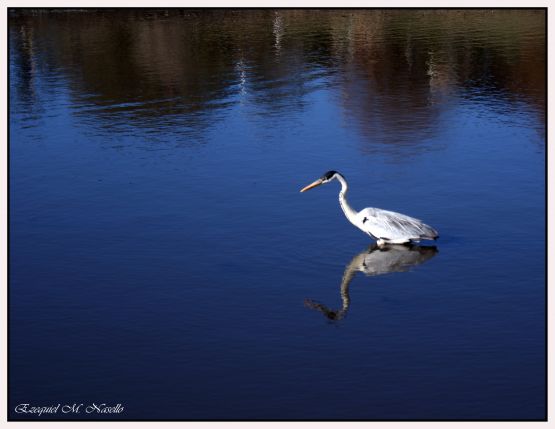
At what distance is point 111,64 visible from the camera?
110ft

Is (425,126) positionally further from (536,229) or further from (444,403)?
(444,403)

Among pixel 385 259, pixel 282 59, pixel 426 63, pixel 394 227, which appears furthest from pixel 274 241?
pixel 282 59

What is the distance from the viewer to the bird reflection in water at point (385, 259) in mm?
14812

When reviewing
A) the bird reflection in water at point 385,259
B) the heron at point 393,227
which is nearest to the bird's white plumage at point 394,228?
the heron at point 393,227

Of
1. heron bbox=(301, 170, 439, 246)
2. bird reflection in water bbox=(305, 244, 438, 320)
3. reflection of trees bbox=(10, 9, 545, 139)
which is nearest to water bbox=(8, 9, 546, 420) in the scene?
bird reflection in water bbox=(305, 244, 438, 320)

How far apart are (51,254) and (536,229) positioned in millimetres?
7984

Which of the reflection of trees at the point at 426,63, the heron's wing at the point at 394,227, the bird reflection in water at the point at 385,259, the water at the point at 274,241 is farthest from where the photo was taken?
the reflection of trees at the point at 426,63

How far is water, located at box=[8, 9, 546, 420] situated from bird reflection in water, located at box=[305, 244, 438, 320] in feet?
0.19

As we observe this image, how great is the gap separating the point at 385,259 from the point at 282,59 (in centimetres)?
1981

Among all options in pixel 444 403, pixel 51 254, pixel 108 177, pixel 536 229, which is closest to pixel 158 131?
pixel 108 177

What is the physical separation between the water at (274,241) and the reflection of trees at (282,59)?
0.18 meters

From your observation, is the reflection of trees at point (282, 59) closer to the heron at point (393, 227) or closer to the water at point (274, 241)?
the water at point (274, 241)

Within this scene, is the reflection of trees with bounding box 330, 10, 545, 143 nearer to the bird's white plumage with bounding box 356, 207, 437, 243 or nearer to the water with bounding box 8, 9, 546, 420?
the water with bounding box 8, 9, 546, 420

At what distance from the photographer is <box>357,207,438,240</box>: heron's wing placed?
15531 mm
